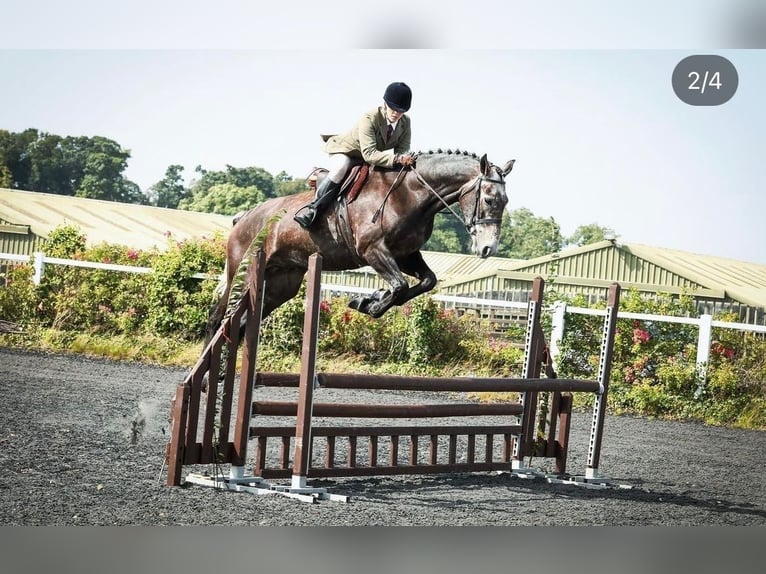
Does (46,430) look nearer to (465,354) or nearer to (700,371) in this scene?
(465,354)

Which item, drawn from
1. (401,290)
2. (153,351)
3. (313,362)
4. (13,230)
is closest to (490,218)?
(401,290)

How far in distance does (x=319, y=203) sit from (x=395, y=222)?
18.6 inches

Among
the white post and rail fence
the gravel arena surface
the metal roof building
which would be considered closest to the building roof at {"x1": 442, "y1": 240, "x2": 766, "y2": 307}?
the metal roof building

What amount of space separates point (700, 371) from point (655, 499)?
194 inches

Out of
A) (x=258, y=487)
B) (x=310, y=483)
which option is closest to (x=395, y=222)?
(x=310, y=483)

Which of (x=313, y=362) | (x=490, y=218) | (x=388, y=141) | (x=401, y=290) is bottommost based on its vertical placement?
(x=313, y=362)

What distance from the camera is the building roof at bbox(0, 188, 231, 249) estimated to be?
A: 18328mm

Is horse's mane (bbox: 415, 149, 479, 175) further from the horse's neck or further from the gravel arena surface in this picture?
the gravel arena surface

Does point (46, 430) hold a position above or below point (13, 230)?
below

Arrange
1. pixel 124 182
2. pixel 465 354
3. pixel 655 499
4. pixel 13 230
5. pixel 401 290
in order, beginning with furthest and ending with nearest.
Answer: pixel 124 182
pixel 13 230
pixel 465 354
pixel 655 499
pixel 401 290

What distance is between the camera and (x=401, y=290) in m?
4.99

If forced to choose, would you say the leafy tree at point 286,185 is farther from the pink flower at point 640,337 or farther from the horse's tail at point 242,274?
the horse's tail at point 242,274

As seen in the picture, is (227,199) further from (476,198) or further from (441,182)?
(476,198)

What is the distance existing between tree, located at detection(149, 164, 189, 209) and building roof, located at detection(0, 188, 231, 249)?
433 inches
